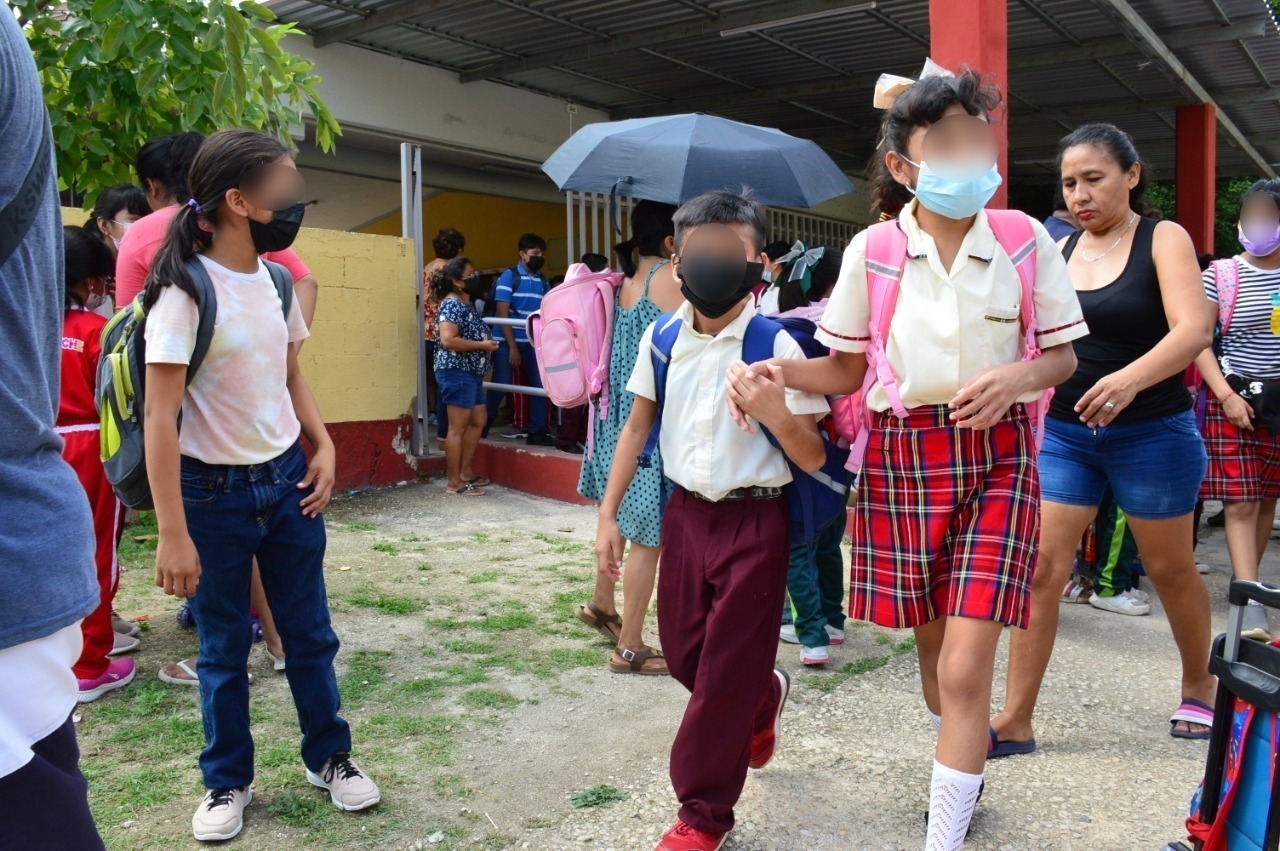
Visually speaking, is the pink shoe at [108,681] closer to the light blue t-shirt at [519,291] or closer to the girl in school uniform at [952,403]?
the girl in school uniform at [952,403]

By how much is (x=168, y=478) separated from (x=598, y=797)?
4.74 feet

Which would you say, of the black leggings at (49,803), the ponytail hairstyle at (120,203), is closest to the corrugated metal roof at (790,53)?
the ponytail hairstyle at (120,203)

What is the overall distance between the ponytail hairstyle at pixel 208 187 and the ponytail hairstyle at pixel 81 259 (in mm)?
1249

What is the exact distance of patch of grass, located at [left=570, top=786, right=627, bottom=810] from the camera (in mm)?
2920

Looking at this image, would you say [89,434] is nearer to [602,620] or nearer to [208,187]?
[208,187]

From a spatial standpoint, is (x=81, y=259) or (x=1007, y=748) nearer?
(x=1007, y=748)

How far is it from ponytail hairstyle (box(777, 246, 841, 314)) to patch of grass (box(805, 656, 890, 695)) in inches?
54.1

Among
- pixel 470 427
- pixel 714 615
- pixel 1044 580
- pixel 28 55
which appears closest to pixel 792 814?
pixel 714 615

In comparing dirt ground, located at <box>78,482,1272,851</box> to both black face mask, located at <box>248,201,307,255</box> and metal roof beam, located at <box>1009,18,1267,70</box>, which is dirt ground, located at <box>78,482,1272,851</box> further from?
metal roof beam, located at <box>1009,18,1267,70</box>

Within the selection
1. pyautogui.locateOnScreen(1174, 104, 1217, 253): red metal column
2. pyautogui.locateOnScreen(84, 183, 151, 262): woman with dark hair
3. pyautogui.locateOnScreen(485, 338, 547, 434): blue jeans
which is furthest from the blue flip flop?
pyautogui.locateOnScreen(1174, 104, 1217, 253): red metal column

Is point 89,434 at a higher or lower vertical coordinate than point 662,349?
lower

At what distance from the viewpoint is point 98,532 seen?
148 inches

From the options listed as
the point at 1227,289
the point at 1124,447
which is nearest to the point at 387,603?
the point at 1124,447

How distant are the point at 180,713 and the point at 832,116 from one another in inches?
434
